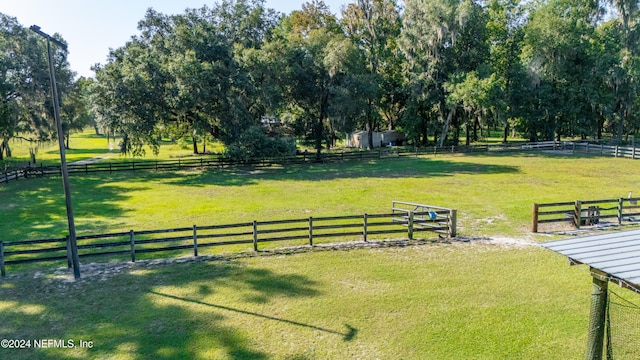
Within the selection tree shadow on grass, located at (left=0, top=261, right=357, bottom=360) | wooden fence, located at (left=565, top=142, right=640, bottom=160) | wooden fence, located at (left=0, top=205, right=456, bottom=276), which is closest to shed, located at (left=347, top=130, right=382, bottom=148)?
wooden fence, located at (left=565, top=142, right=640, bottom=160)

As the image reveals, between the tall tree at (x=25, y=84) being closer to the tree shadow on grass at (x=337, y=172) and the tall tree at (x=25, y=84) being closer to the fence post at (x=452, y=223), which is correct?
the tree shadow on grass at (x=337, y=172)

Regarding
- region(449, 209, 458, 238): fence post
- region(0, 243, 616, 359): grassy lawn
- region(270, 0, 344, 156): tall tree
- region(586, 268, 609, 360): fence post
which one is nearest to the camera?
region(586, 268, 609, 360): fence post

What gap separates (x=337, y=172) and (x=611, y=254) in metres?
23.5

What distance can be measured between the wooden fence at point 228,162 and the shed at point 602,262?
28.2 meters

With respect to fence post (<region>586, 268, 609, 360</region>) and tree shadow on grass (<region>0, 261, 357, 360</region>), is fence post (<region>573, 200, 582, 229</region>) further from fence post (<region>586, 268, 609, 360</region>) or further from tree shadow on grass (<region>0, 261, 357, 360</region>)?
tree shadow on grass (<region>0, 261, 357, 360</region>)

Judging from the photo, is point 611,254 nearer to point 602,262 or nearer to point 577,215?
point 602,262

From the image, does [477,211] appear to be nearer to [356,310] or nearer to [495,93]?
[356,310]

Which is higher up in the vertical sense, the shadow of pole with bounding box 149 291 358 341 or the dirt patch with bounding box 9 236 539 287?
the dirt patch with bounding box 9 236 539 287

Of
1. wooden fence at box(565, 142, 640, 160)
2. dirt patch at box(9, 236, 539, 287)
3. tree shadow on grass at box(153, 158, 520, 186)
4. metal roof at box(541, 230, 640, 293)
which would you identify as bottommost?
dirt patch at box(9, 236, 539, 287)

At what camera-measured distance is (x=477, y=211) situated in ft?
54.7

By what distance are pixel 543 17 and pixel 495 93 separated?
10.6 meters

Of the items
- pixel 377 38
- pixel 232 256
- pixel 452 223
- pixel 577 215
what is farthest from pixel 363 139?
pixel 232 256

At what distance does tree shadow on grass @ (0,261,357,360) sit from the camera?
7.12 meters

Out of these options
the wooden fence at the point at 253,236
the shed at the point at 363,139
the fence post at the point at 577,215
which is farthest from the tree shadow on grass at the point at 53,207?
the shed at the point at 363,139
